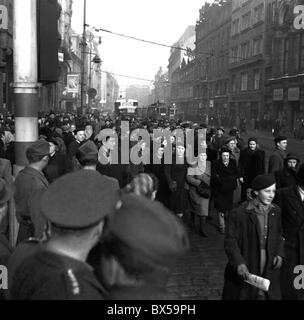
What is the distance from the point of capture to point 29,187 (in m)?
4.41

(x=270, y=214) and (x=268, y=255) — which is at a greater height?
(x=270, y=214)

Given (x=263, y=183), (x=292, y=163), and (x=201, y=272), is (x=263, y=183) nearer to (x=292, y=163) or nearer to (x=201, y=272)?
(x=201, y=272)

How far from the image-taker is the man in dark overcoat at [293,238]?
482 cm

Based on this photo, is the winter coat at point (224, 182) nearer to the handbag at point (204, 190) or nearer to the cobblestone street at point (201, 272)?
the handbag at point (204, 190)

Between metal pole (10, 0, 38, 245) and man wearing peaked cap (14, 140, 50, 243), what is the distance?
14 cm

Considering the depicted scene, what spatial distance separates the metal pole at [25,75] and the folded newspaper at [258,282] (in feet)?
7.89

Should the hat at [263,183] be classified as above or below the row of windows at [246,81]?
below

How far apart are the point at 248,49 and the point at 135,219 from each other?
50942mm

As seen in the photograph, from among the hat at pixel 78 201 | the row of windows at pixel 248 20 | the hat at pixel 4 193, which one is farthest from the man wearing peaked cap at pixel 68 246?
the row of windows at pixel 248 20

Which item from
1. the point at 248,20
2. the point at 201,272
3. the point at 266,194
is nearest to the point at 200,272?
the point at 201,272

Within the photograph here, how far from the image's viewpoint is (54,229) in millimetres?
1851
